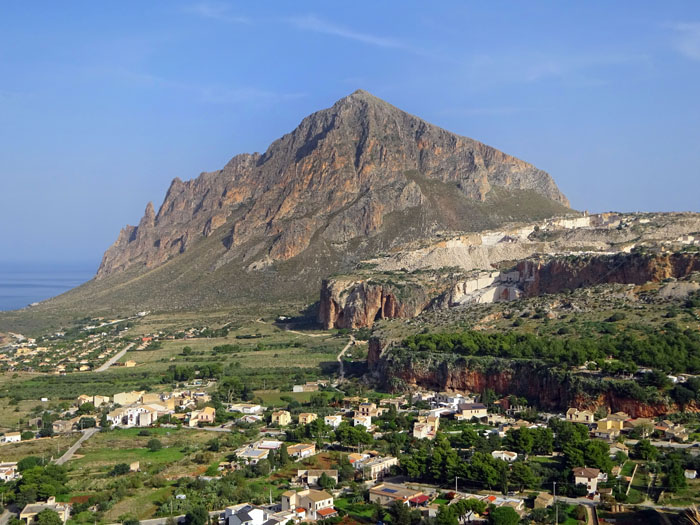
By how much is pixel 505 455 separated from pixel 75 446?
22.2 m

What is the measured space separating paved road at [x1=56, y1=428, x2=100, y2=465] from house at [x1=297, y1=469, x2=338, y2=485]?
41.3 ft

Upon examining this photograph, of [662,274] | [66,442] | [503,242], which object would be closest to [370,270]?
[503,242]

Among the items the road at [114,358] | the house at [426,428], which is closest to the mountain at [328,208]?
the road at [114,358]

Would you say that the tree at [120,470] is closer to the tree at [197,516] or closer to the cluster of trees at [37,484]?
the cluster of trees at [37,484]

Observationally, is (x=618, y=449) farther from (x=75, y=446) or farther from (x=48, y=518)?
(x=75, y=446)

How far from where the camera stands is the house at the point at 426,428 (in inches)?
1813

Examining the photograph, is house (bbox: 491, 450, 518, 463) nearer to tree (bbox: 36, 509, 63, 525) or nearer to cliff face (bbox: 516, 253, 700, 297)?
tree (bbox: 36, 509, 63, 525)

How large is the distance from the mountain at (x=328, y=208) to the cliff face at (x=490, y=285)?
2602 centimetres

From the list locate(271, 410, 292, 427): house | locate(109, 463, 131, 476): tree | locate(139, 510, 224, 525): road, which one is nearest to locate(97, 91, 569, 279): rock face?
locate(271, 410, 292, 427): house

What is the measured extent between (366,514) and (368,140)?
113169 mm

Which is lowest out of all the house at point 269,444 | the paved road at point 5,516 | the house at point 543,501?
the paved road at point 5,516

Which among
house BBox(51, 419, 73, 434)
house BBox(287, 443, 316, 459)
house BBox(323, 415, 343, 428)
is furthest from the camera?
house BBox(51, 419, 73, 434)

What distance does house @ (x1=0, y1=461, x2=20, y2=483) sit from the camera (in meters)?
41.7

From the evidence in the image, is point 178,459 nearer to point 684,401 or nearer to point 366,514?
point 366,514
